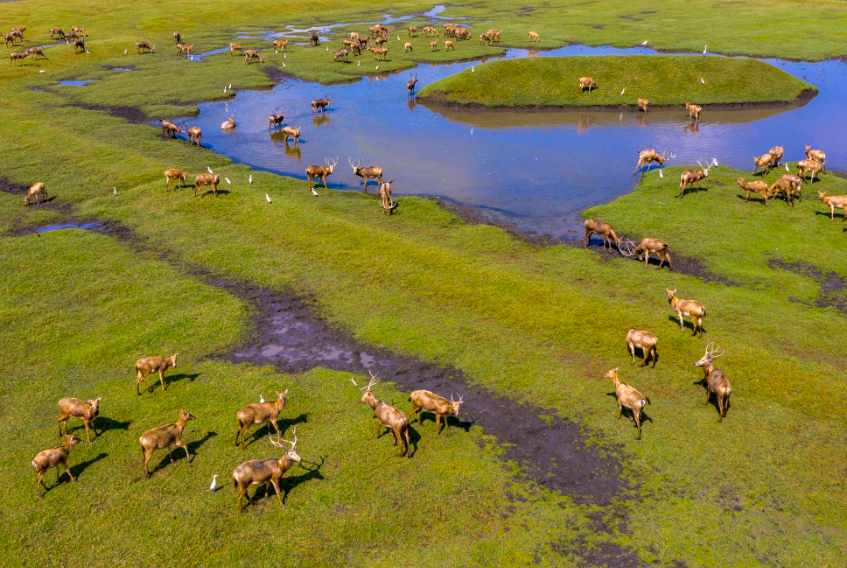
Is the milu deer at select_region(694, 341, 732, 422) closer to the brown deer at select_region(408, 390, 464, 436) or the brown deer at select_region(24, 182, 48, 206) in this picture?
the brown deer at select_region(408, 390, 464, 436)

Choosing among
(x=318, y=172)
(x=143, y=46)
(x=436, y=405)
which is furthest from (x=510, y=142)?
(x=143, y=46)

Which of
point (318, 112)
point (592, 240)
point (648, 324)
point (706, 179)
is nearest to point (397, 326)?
point (648, 324)

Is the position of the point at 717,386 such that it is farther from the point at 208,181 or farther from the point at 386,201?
the point at 208,181

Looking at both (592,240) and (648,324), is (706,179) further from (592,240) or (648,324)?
(648,324)

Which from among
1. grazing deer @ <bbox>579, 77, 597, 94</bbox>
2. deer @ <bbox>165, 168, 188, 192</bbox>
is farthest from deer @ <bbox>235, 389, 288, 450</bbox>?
grazing deer @ <bbox>579, 77, 597, 94</bbox>

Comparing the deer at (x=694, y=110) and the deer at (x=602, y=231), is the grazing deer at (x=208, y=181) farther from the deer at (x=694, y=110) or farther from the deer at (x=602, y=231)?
the deer at (x=694, y=110)

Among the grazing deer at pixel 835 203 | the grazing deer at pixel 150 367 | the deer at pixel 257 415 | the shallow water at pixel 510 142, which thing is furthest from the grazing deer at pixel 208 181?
the grazing deer at pixel 835 203
